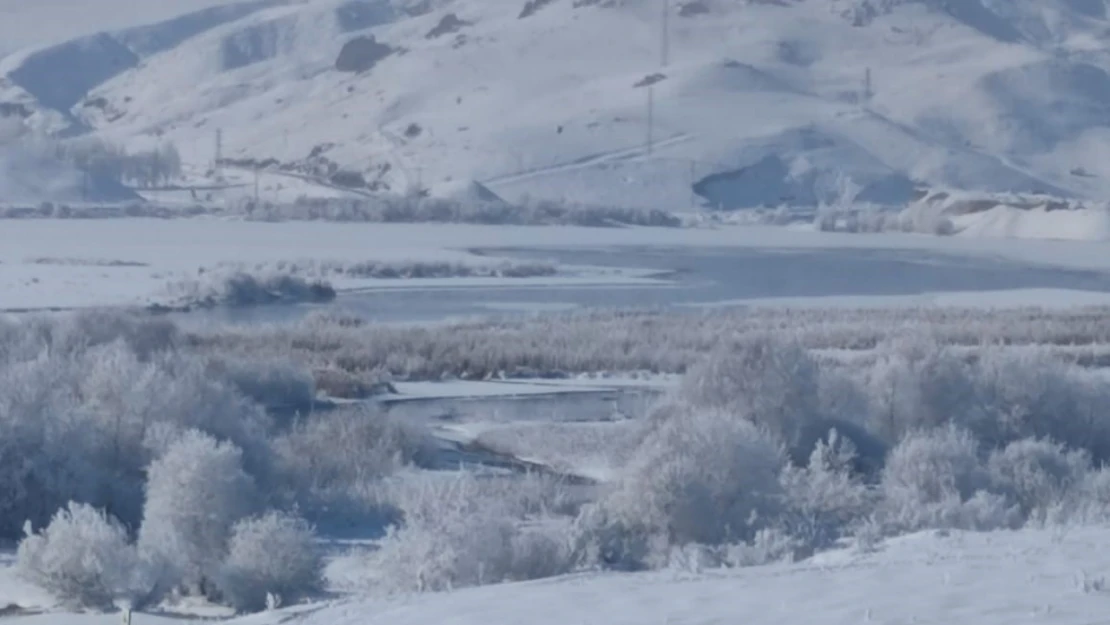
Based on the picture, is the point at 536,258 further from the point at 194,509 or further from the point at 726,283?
the point at 194,509

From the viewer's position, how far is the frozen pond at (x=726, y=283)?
38.9 m

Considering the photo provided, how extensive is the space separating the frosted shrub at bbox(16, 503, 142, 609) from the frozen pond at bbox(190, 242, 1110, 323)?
2268 centimetres

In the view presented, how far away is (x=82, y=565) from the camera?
41.3ft

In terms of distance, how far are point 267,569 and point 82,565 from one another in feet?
3.77

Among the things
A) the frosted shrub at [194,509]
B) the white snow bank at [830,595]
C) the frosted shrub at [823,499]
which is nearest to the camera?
the white snow bank at [830,595]

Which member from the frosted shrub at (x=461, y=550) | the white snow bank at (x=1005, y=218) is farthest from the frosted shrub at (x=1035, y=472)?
the white snow bank at (x=1005, y=218)

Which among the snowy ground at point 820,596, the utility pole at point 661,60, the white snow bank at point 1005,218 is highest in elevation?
the utility pole at point 661,60

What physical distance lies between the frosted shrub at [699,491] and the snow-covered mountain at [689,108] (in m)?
85.3

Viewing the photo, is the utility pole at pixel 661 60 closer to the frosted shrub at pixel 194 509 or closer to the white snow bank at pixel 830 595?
the frosted shrub at pixel 194 509

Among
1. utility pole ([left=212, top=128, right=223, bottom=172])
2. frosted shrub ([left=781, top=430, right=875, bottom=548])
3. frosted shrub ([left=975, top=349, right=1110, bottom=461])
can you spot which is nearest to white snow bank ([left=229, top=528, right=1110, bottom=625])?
frosted shrub ([left=781, top=430, right=875, bottom=548])

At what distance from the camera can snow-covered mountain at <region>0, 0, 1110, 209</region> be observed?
388ft

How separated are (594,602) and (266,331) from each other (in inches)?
819

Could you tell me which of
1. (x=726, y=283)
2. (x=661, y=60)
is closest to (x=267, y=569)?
(x=726, y=283)

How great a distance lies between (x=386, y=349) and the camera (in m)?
29.1
